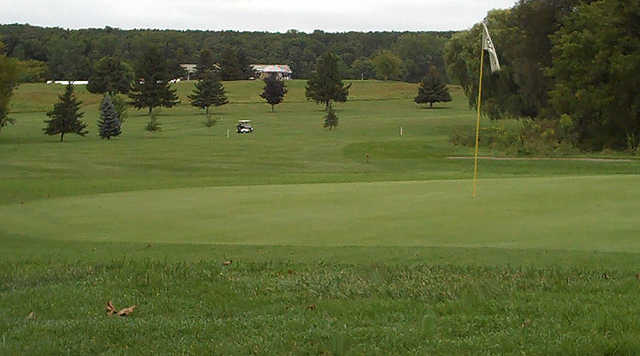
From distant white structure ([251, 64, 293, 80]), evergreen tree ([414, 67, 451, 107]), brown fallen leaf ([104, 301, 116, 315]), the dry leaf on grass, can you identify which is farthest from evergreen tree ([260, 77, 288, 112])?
the dry leaf on grass

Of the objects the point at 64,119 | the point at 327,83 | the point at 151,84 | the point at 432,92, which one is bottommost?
the point at 64,119

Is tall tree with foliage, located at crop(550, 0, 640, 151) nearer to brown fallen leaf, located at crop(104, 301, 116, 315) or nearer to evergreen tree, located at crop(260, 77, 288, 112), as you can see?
brown fallen leaf, located at crop(104, 301, 116, 315)

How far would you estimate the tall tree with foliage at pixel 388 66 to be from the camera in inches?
6471

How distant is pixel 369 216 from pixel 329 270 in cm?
404

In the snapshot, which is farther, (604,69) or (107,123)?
(107,123)

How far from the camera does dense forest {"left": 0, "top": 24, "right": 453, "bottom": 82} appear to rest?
150375 millimetres

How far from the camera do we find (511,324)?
272 inches

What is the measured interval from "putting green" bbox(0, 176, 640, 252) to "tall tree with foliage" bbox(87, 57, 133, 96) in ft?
337

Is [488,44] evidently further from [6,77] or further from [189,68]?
[189,68]

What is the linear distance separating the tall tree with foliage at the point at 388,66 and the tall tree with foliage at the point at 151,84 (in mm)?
70583

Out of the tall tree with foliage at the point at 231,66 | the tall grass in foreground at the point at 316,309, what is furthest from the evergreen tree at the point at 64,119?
the tall tree with foliage at the point at 231,66

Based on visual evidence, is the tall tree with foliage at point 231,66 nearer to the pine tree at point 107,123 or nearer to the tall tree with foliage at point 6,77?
the pine tree at point 107,123

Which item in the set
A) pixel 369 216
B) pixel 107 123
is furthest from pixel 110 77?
pixel 369 216

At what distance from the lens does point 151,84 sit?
10050 cm
